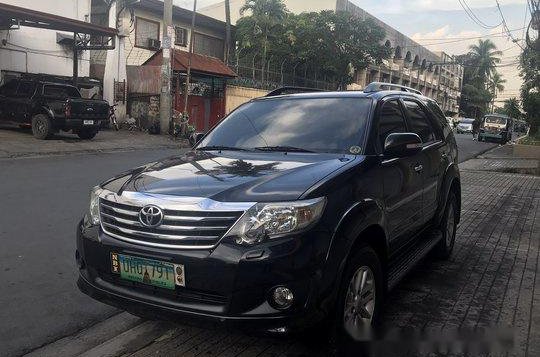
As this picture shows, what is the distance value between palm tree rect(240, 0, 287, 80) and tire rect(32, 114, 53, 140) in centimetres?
1668

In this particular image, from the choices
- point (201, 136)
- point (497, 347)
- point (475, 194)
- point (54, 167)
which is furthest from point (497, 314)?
point (54, 167)

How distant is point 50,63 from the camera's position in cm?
2019

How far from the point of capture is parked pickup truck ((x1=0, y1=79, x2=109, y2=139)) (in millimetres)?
15766

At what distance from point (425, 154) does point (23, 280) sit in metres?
3.76

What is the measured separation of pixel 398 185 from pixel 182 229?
5.98 feet

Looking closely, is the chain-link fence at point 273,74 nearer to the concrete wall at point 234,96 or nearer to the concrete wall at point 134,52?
the concrete wall at point 234,96

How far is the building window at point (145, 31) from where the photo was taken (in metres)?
24.7

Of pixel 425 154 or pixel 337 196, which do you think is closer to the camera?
pixel 337 196

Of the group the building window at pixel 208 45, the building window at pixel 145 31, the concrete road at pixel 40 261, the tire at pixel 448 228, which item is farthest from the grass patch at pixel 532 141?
the concrete road at pixel 40 261

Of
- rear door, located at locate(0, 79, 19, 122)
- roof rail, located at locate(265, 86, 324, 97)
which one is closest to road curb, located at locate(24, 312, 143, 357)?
roof rail, located at locate(265, 86, 324, 97)

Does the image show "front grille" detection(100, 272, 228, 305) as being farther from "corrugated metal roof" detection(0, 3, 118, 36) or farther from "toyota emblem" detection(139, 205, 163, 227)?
"corrugated metal roof" detection(0, 3, 118, 36)

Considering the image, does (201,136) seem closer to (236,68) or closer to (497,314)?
(497,314)

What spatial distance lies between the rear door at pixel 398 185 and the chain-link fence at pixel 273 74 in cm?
2327

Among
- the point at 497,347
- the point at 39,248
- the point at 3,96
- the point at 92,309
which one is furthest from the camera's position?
A: the point at 3,96
